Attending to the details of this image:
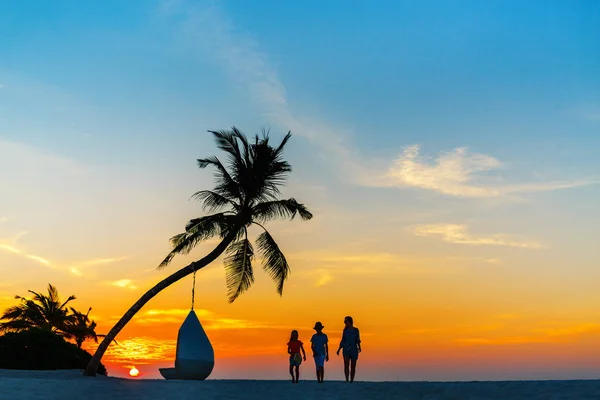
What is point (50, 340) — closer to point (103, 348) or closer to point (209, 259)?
point (103, 348)

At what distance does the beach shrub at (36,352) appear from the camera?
34.5m

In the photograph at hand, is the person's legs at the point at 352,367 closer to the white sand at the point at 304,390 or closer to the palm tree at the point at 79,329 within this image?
the white sand at the point at 304,390

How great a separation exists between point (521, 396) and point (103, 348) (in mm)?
17527

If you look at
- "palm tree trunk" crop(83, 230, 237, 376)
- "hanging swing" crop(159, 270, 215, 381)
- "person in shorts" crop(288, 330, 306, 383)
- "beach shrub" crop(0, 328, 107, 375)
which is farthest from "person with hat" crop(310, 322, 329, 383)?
"beach shrub" crop(0, 328, 107, 375)

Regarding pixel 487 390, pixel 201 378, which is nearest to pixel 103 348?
pixel 201 378

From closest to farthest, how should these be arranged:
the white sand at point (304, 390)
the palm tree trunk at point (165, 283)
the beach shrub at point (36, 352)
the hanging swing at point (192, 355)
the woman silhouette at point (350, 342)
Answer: the white sand at point (304, 390) < the woman silhouette at point (350, 342) < the hanging swing at point (192, 355) < the palm tree trunk at point (165, 283) < the beach shrub at point (36, 352)

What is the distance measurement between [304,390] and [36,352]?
21.8 metres

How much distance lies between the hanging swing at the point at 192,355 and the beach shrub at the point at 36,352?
12342 millimetres

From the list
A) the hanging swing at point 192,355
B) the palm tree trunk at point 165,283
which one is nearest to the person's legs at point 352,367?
the hanging swing at point 192,355

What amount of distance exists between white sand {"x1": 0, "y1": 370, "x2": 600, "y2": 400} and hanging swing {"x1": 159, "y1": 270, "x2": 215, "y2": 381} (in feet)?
11.4

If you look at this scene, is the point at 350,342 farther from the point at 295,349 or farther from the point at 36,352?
the point at 36,352

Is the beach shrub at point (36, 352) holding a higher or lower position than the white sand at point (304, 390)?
higher

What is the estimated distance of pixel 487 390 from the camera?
55.4 ft

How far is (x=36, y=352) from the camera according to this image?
35219 millimetres
